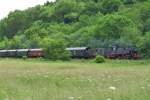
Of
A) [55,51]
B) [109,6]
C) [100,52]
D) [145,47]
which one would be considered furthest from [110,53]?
[109,6]

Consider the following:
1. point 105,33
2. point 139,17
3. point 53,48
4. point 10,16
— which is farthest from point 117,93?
point 10,16

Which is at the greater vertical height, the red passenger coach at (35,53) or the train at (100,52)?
the train at (100,52)

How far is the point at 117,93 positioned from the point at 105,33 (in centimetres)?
9823

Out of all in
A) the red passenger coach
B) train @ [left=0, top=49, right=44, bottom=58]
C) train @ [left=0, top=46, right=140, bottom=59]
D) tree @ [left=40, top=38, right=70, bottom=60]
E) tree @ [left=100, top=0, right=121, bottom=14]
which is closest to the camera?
train @ [left=0, top=46, right=140, bottom=59]

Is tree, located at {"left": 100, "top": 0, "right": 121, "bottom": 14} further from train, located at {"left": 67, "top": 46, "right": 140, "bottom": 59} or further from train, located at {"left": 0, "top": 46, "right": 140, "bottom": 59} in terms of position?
train, located at {"left": 67, "top": 46, "right": 140, "bottom": 59}

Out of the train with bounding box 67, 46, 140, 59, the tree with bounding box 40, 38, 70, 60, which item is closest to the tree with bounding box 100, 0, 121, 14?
the tree with bounding box 40, 38, 70, 60

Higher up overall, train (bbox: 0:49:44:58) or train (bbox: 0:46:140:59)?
train (bbox: 0:46:140:59)

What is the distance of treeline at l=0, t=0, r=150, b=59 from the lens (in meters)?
97.2

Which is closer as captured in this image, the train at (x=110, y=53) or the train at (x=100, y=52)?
the train at (x=110, y=53)

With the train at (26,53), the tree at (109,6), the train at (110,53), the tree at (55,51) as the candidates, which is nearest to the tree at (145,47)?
the train at (110,53)

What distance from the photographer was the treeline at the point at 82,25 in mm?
97188

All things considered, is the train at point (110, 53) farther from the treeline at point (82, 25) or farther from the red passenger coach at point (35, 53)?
the red passenger coach at point (35, 53)

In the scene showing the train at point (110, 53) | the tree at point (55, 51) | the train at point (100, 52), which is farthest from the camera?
the tree at point (55, 51)

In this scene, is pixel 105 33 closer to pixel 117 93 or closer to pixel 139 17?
pixel 139 17
